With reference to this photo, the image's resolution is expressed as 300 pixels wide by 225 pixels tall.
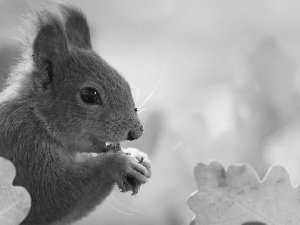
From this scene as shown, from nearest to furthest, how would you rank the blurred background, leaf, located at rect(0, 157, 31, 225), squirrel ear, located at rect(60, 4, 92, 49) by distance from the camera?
leaf, located at rect(0, 157, 31, 225) → squirrel ear, located at rect(60, 4, 92, 49) → the blurred background

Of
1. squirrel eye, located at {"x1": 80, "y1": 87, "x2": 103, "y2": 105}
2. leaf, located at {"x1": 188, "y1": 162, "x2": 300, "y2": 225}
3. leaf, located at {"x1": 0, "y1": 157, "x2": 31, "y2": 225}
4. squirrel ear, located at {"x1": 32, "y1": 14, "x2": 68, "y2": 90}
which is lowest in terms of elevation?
leaf, located at {"x1": 0, "y1": 157, "x2": 31, "y2": 225}

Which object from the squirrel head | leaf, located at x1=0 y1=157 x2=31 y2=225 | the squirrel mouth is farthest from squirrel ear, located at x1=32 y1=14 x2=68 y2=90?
leaf, located at x1=0 y1=157 x2=31 y2=225

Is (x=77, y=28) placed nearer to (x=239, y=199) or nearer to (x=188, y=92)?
(x=239, y=199)

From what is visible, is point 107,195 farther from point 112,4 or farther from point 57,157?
point 112,4

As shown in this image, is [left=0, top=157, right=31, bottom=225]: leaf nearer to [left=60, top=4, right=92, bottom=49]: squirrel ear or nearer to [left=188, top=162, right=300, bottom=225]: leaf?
[left=188, top=162, right=300, bottom=225]: leaf

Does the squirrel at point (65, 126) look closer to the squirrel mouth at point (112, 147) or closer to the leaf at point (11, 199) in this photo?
the squirrel mouth at point (112, 147)

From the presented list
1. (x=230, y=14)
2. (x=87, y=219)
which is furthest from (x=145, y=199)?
(x=230, y=14)

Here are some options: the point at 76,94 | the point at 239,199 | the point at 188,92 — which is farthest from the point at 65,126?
the point at 188,92
